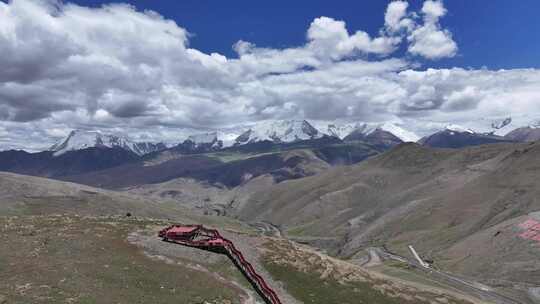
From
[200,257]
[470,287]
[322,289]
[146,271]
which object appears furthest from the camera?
[470,287]

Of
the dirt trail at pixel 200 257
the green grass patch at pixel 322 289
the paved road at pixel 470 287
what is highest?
the dirt trail at pixel 200 257

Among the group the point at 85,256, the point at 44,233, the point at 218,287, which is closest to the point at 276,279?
the point at 218,287

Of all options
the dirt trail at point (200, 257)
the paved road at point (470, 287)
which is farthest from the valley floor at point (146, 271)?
the paved road at point (470, 287)

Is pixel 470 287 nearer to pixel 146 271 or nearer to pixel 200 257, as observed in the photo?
pixel 200 257

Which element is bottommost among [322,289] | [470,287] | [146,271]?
[470,287]

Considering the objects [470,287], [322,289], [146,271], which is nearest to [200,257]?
[146,271]

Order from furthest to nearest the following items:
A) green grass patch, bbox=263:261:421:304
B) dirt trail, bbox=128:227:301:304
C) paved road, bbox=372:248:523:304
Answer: paved road, bbox=372:248:523:304
green grass patch, bbox=263:261:421:304
dirt trail, bbox=128:227:301:304

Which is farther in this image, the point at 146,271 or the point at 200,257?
the point at 200,257

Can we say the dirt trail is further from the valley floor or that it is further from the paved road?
the paved road

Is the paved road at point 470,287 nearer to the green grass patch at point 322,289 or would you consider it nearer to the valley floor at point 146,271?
the valley floor at point 146,271

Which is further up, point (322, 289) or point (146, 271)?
point (146, 271)

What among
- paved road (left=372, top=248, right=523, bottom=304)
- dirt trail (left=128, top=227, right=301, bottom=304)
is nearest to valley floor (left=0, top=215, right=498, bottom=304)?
dirt trail (left=128, top=227, right=301, bottom=304)

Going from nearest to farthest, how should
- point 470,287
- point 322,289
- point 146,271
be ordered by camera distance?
point 146,271 → point 322,289 → point 470,287

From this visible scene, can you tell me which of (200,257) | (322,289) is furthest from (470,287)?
(200,257)
